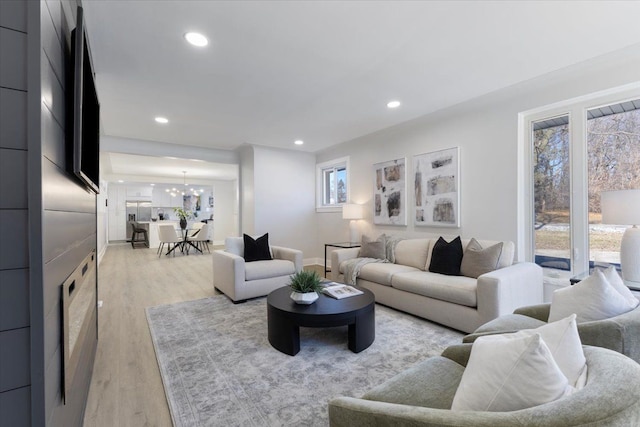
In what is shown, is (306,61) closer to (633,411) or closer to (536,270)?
(633,411)

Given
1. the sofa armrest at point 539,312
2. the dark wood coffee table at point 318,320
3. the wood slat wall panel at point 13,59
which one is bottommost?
the dark wood coffee table at point 318,320

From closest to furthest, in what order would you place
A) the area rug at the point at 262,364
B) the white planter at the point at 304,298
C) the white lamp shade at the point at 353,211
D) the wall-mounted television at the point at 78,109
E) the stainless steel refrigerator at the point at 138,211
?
the wall-mounted television at the point at 78,109
the area rug at the point at 262,364
the white planter at the point at 304,298
the white lamp shade at the point at 353,211
the stainless steel refrigerator at the point at 138,211

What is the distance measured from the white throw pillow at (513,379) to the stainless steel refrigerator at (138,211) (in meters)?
12.9

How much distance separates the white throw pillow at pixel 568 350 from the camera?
866 mm

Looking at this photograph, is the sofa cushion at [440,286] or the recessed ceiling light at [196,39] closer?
the recessed ceiling light at [196,39]

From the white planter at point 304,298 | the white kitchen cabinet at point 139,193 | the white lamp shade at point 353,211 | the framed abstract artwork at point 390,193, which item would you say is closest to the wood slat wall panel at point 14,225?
the white planter at point 304,298

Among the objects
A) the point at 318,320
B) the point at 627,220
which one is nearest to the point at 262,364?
the point at 318,320

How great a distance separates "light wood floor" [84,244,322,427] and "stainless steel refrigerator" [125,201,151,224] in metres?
5.85

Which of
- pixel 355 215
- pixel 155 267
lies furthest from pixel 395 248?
pixel 155 267

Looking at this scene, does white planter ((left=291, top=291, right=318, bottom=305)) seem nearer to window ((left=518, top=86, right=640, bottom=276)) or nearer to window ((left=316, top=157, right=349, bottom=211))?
window ((left=518, top=86, right=640, bottom=276))

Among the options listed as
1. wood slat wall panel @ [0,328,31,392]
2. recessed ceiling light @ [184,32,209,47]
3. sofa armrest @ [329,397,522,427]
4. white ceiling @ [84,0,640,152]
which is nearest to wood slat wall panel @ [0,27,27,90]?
wood slat wall panel @ [0,328,31,392]

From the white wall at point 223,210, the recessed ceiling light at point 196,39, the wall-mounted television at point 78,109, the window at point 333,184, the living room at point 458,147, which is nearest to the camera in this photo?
the wall-mounted television at point 78,109

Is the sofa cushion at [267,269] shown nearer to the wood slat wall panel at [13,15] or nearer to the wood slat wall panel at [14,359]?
the wood slat wall panel at [14,359]

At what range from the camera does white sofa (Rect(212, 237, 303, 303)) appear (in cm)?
366
